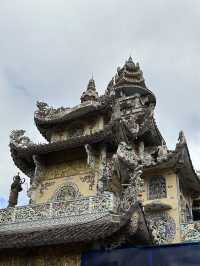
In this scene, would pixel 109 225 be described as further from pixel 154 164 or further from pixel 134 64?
pixel 134 64

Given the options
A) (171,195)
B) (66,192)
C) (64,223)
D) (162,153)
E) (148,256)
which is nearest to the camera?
(148,256)

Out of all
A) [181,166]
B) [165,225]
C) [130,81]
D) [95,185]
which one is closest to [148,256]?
[95,185]

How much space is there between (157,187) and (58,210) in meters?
9.06

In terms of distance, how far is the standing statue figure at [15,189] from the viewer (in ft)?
53.2

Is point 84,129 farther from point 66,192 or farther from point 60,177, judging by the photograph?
point 66,192

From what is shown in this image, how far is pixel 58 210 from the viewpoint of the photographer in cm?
1352

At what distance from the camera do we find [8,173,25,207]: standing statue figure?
16222 mm

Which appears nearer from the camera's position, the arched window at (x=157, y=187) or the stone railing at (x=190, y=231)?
the stone railing at (x=190, y=231)

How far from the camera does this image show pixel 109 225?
11297mm

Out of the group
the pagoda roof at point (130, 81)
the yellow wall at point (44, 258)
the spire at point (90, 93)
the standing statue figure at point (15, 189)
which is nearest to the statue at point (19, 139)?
the standing statue figure at point (15, 189)

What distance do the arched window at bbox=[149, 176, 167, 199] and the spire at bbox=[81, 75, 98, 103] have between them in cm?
559

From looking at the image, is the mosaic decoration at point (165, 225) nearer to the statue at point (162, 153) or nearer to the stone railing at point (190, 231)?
the stone railing at point (190, 231)

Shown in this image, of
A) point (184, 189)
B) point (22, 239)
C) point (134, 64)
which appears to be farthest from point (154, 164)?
point (134, 64)

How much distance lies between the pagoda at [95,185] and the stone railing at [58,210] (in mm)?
34
